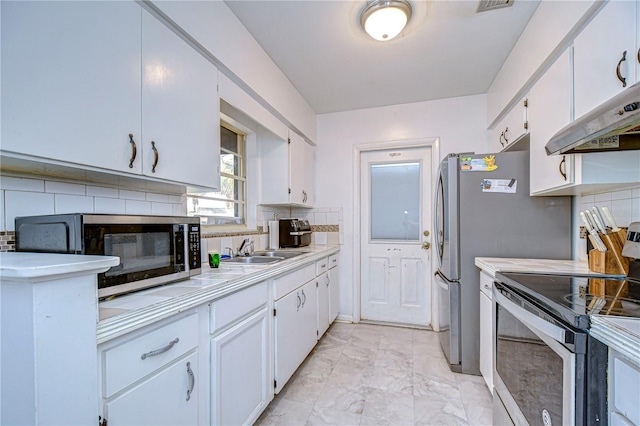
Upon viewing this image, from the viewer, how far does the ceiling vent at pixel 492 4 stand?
5.33ft

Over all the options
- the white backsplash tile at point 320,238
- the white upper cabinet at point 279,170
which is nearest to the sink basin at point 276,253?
the white upper cabinet at point 279,170

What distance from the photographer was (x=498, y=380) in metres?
1.41

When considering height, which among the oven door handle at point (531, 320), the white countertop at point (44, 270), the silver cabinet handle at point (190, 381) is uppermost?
the white countertop at point (44, 270)

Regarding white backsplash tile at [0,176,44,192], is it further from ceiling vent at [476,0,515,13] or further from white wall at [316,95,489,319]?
white wall at [316,95,489,319]

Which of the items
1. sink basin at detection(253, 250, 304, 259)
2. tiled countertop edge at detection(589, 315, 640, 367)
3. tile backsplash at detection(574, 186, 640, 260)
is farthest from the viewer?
sink basin at detection(253, 250, 304, 259)

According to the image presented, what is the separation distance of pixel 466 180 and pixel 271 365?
6.22 ft

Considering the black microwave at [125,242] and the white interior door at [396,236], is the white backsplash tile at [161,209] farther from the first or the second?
the white interior door at [396,236]

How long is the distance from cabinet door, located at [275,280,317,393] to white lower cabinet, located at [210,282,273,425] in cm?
10

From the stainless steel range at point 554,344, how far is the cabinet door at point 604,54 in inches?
24.4

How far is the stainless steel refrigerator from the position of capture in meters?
1.95

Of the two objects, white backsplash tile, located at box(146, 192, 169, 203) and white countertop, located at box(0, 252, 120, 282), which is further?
white backsplash tile, located at box(146, 192, 169, 203)

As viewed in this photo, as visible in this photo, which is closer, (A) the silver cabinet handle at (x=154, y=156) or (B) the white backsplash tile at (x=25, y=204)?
(B) the white backsplash tile at (x=25, y=204)

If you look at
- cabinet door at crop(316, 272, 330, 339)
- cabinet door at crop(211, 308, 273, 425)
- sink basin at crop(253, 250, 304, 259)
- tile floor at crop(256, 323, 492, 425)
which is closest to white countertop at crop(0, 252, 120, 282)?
cabinet door at crop(211, 308, 273, 425)

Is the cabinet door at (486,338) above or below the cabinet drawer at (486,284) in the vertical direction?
below
